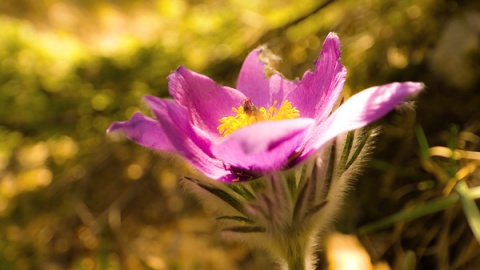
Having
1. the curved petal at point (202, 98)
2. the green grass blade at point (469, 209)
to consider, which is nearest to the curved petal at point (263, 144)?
the curved petal at point (202, 98)

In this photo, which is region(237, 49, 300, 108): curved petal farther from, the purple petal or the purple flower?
the purple petal

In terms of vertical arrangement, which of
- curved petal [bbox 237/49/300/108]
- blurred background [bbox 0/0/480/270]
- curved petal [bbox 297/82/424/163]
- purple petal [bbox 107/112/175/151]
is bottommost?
blurred background [bbox 0/0/480/270]

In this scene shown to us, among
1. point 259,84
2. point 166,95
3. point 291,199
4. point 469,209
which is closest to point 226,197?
point 291,199

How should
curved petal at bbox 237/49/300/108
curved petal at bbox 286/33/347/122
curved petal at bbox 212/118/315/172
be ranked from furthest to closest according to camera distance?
curved petal at bbox 237/49/300/108 → curved petal at bbox 286/33/347/122 → curved petal at bbox 212/118/315/172

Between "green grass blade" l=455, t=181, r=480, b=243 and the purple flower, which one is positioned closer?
the purple flower

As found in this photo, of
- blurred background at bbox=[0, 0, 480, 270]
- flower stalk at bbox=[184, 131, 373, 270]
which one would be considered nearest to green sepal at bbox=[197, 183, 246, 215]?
flower stalk at bbox=[184, 131, 373, 270]

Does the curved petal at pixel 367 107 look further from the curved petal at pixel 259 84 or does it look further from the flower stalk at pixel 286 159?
the curved petal at pixel 259 84
